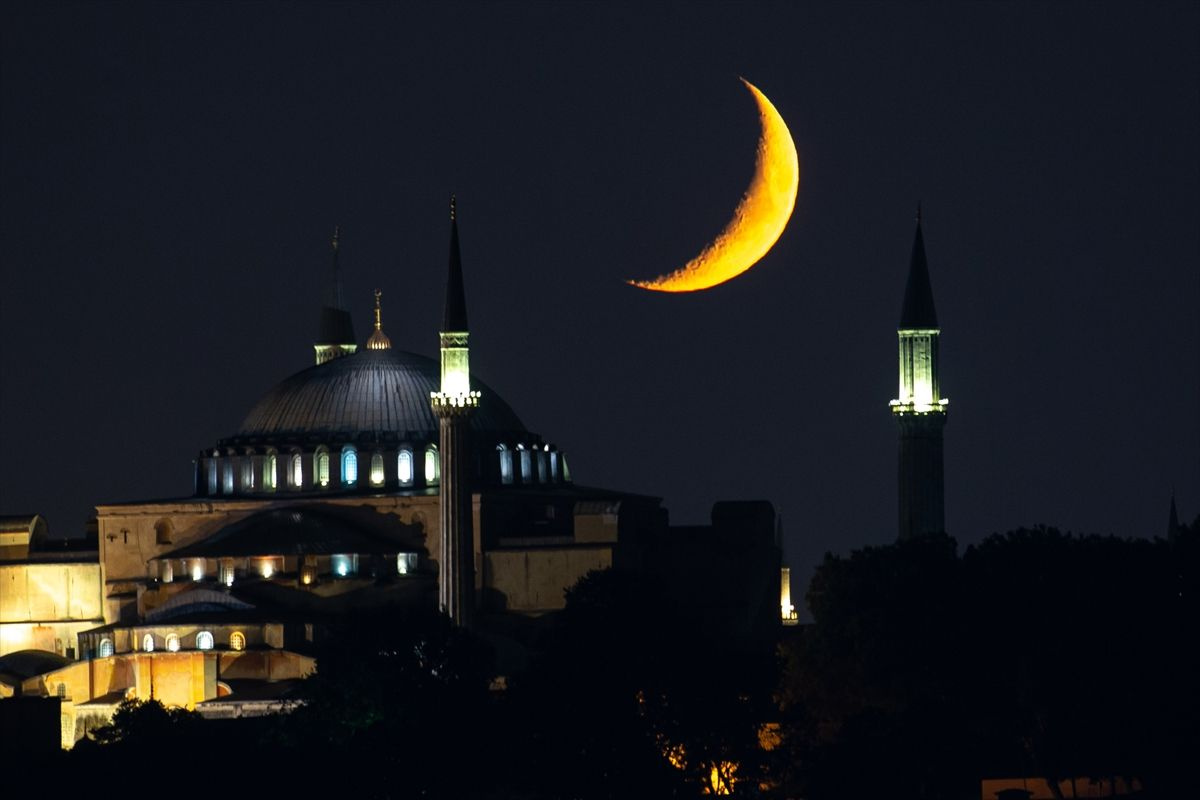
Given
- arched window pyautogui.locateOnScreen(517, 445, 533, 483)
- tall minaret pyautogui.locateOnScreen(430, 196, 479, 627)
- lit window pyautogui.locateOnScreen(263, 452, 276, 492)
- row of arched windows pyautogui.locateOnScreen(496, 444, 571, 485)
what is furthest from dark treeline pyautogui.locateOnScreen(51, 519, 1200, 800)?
arched window pyautogui.locateOnScreen(517, 445, 533, 483)

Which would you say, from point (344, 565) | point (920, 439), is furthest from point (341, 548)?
point (920, 439)

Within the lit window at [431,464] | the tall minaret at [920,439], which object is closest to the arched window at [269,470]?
the lit window at [431,464]

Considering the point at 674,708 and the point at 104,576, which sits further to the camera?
the point at 104,576

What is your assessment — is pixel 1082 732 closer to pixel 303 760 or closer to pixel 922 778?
pixel 922 778

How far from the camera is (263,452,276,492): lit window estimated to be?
110375mm

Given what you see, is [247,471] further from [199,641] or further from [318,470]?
[199,641]

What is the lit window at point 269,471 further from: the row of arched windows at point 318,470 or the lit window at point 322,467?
the lit window at point 322,467

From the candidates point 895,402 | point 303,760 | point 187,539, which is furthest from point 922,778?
point 187,539

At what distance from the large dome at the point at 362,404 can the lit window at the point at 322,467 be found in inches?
26.6

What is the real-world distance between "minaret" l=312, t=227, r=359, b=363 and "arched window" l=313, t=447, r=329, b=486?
11.0 m

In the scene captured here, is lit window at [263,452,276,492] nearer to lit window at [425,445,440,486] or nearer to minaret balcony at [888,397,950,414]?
lit window at [425,445,440,486]

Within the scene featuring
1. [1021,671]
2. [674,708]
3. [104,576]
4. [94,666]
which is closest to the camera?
[674,708]

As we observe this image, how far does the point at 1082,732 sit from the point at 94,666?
28.9 metres

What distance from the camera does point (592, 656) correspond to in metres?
78.1
